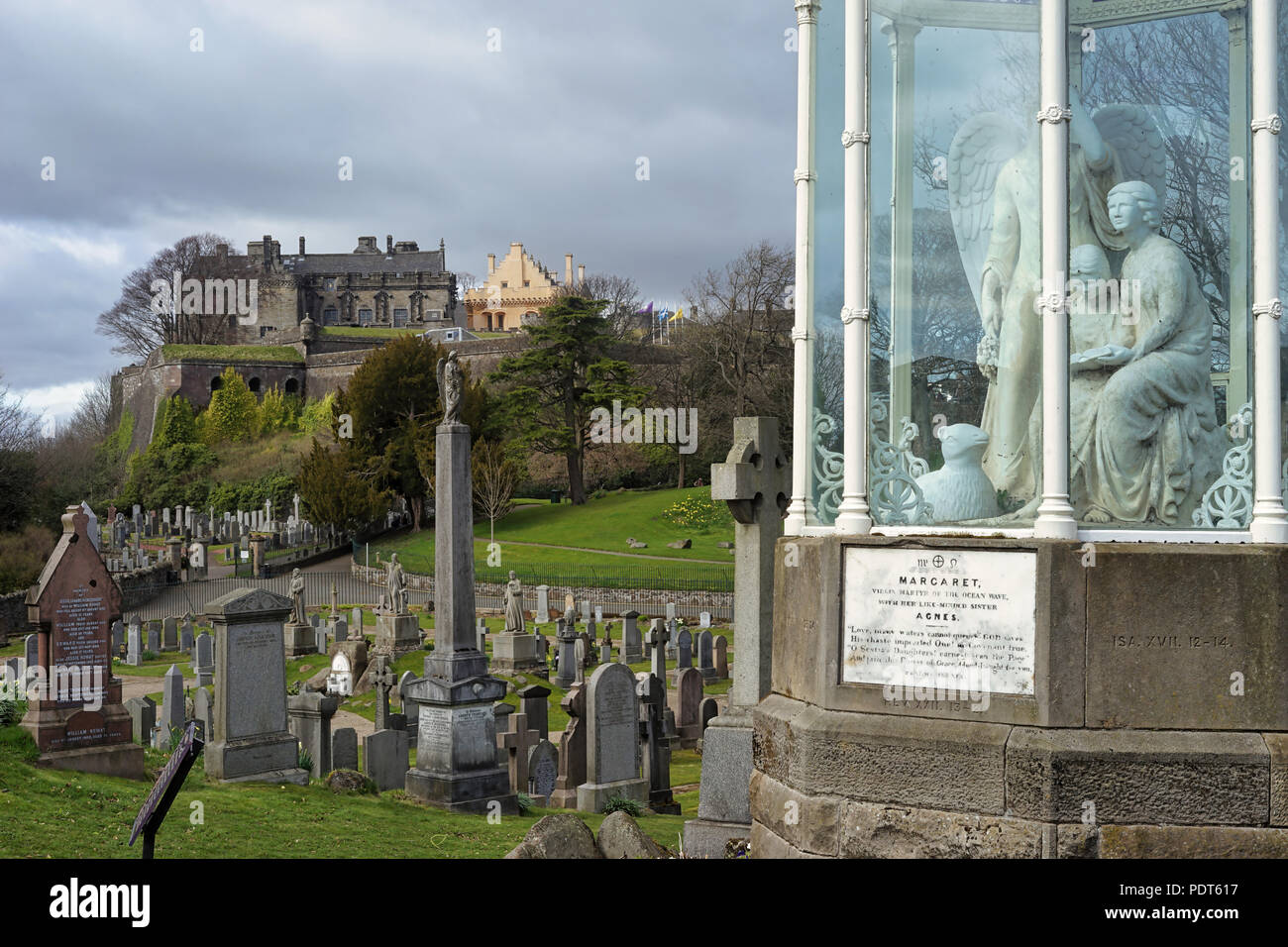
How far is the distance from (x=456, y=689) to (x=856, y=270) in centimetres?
687

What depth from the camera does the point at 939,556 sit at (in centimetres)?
571

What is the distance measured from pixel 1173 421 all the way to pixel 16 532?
34.3m

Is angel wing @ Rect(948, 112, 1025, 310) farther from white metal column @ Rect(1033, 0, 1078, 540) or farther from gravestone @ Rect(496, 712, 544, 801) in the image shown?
gravestone @ Rect(496, 712, 544, 801)

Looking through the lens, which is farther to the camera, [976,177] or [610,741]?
[610,741]

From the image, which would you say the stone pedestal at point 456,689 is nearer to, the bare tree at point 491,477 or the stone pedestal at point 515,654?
the stone pedestal at point 515,654

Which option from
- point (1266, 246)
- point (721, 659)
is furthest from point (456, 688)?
point (721, 659)

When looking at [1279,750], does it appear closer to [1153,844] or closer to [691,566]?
[1153,844]

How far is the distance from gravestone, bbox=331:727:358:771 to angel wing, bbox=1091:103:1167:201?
31.2ft

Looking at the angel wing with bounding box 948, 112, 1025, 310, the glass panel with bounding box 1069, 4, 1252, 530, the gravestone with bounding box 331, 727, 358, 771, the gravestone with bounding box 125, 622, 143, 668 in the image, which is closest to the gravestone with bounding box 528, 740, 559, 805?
the gravestone with bounding box 331, 727, 358, 771

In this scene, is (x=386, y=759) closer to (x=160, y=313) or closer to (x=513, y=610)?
(x=513, y=610)

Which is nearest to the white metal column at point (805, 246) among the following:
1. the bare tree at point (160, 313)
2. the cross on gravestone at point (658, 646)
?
the cross on gravestone at point (658, 646)

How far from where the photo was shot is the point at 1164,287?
5.79 m

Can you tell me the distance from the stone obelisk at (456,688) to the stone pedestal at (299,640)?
14.2 meters
